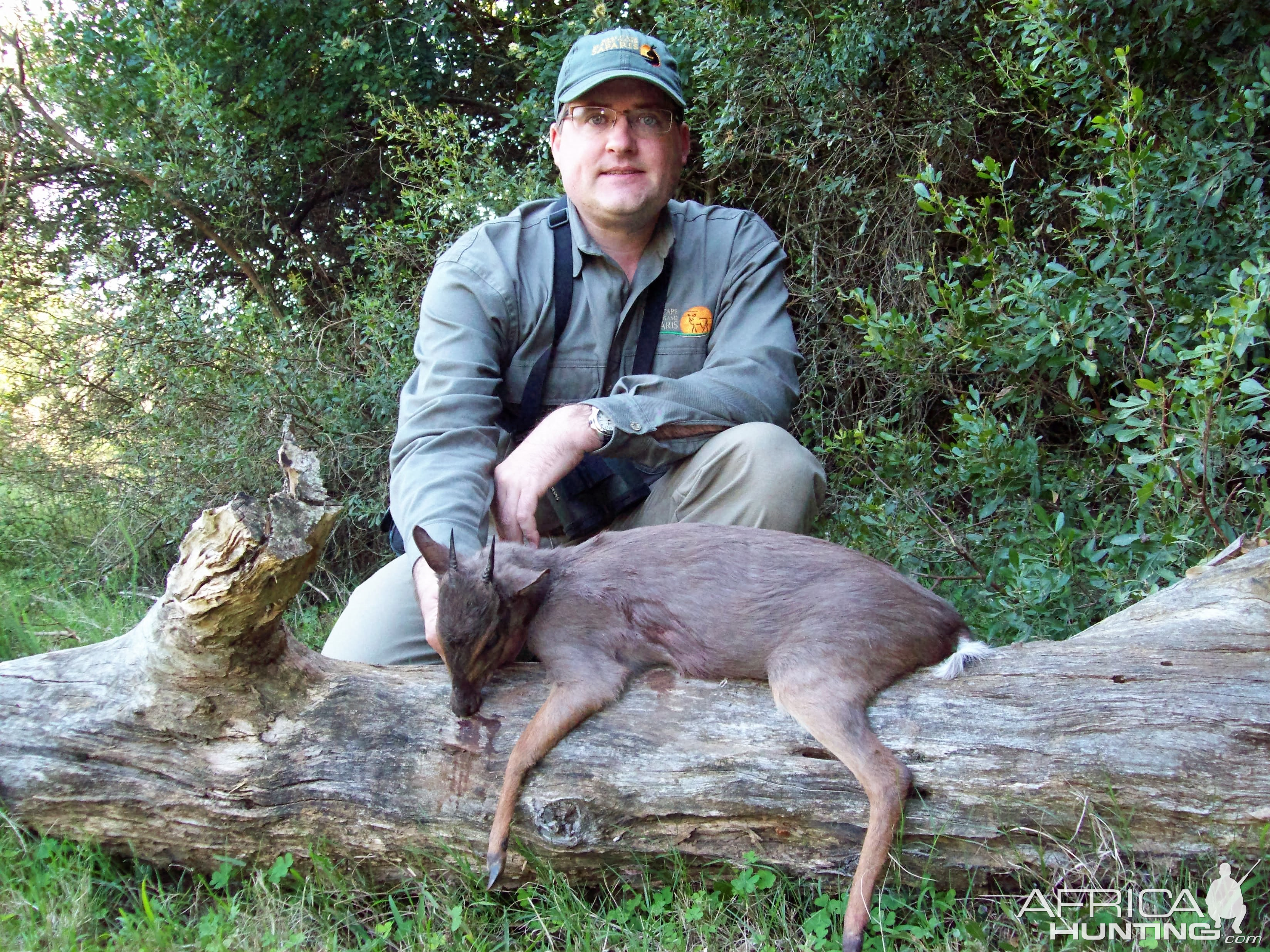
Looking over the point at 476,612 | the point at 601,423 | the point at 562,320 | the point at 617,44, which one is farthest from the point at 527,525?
the point at 617,44

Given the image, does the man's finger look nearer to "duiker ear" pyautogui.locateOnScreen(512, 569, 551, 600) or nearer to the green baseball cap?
"duiker ear" pyautogui.locateOnScreen(512, 569, 551, 600)

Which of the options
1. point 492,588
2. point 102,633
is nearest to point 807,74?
point 492,588

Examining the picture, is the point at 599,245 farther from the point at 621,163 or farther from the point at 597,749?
the point at 597,749

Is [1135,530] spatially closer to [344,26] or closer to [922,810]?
[922,810]

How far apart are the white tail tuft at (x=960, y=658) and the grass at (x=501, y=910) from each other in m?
0.62

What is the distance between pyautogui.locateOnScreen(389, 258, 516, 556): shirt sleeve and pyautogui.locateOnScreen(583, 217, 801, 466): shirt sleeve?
514mm

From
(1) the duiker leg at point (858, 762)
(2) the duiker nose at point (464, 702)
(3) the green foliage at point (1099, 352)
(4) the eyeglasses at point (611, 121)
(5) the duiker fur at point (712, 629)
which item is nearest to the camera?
(1) the duiker leg at point (858, 762)

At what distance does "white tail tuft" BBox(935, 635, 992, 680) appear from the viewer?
3.16 meters

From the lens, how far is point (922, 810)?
A: 2.92m

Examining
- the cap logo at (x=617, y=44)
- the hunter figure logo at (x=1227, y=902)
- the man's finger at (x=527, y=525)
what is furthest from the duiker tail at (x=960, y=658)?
the cap logo at (x=617, y=44)

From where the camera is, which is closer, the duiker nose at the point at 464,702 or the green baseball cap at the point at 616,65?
the duiker nose at the point at 464,702

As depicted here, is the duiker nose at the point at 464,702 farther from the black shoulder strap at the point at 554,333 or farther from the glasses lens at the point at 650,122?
the glasses lens at the point at 650,122

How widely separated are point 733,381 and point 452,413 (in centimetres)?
125

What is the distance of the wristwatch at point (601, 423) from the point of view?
411 centimetres
